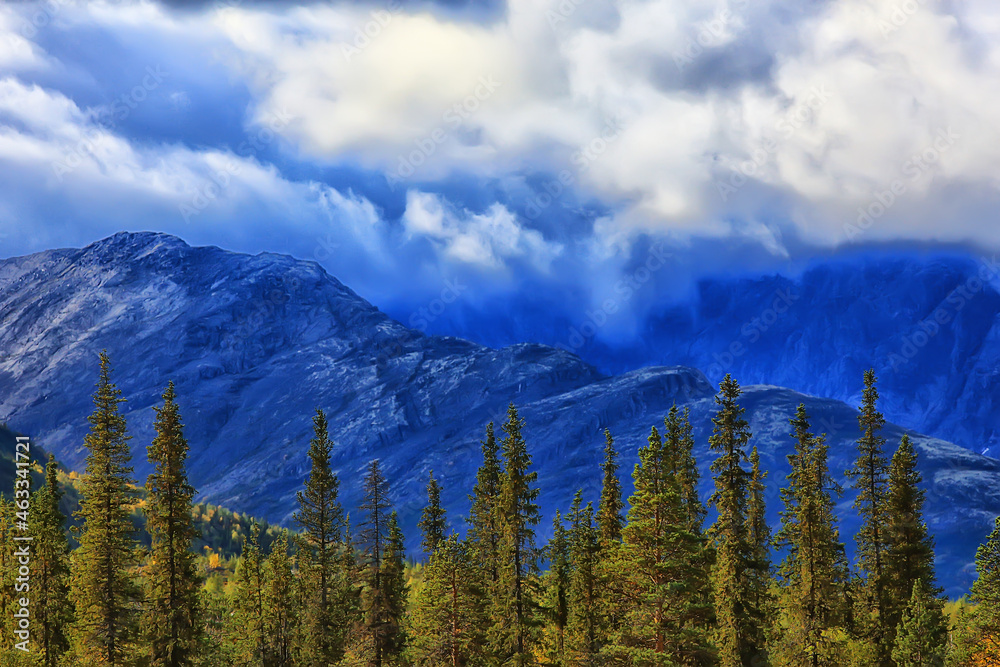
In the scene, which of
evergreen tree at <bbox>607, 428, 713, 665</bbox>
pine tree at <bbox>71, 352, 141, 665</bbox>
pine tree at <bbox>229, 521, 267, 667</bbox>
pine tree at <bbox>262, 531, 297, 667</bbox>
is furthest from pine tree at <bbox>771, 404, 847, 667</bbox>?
pine tree at <bbox>71, 352, 141, 665</bbox>

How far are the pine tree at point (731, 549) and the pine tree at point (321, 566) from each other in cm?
2493

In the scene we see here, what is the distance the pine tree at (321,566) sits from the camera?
59250 mm

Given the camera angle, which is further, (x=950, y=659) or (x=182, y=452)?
(x=950, y=659)

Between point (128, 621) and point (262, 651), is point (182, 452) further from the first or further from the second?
point (262, 651)

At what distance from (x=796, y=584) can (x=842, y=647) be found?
14.0 ft

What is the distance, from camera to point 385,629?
57750 millimetres

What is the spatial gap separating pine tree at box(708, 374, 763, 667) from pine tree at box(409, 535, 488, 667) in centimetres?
1437

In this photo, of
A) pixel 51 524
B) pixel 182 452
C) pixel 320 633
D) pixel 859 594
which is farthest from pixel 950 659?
pixel 51 524

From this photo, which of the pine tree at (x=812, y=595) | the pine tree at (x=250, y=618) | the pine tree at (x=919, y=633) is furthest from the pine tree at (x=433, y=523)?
the pine tree at (x=919, y=633)

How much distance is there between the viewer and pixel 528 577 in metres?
54.8

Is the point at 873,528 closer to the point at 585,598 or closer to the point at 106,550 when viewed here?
the point at 585,598

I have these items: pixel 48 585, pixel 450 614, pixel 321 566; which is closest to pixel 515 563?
pixel 450 614

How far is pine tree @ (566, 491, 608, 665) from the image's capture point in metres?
49.9

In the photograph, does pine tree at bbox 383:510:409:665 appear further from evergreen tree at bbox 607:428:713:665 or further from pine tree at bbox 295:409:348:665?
evergreen tree at bbox 607:428:713:665
